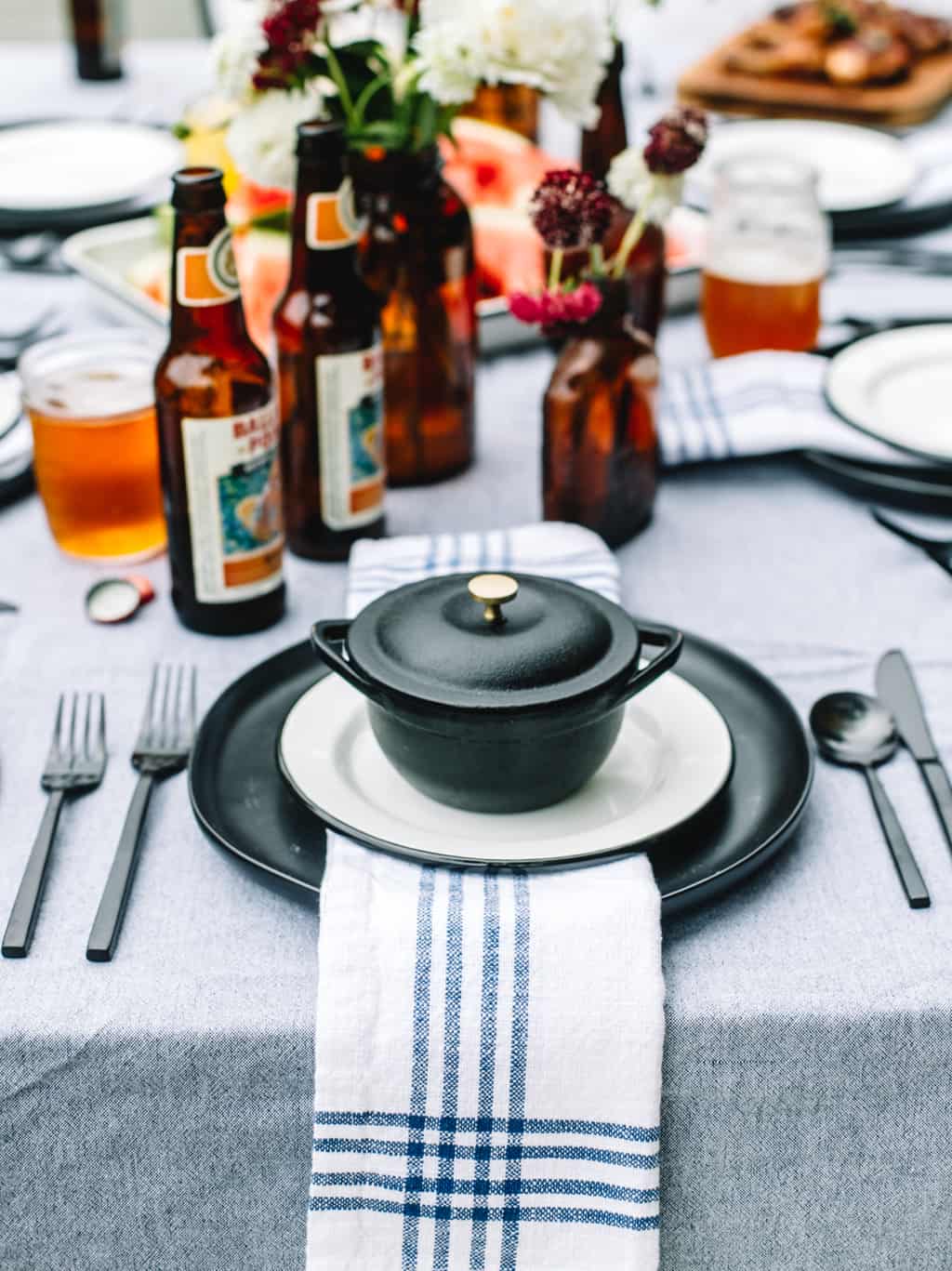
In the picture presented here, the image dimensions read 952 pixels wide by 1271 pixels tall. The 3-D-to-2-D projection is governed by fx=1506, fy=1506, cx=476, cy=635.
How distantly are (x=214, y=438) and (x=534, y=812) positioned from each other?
1.06 ft

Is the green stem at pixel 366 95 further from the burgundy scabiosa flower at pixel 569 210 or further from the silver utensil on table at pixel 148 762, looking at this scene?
the silver utensil on table at pixel 148 762

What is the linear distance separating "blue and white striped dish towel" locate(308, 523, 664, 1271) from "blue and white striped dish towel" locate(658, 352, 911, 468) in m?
0.61

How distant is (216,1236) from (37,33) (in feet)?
14.5

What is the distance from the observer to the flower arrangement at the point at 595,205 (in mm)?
914

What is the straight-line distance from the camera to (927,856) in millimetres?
743

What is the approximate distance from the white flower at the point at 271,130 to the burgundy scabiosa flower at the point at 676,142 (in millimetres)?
231

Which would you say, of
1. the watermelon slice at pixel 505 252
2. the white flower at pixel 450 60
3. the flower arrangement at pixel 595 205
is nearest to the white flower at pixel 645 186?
the flower arrangement at pixel 595 205

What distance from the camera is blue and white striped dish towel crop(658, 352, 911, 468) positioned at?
116cm

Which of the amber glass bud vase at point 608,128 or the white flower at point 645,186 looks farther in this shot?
the amber glass bud vase at point 608,128

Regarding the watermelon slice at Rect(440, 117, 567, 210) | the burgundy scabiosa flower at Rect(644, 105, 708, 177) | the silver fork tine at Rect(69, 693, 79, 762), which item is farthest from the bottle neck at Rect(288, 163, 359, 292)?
the watermelon slice at Rect(440, 117, 567, 210)

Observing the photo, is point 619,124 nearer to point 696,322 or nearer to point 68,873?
point 696,322

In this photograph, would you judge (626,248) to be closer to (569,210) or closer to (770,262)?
(569,210)

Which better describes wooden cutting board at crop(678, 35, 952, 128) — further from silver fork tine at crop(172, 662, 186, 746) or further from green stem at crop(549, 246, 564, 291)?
silver fork tine at crop(172, 662, 186, 746)

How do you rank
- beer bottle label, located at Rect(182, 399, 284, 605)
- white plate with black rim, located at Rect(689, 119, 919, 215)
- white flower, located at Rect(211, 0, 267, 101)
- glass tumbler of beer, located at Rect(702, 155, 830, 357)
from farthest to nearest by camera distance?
white plate with black rim, located at Rect(689, 119, 919, 215), glass tumbler of beer, located at Rect(702, 155, 830, 357), white flower, located at Rect(211, 0, 267, 101), beer bottle label, located at Rect(182, 399, 284, 605)
